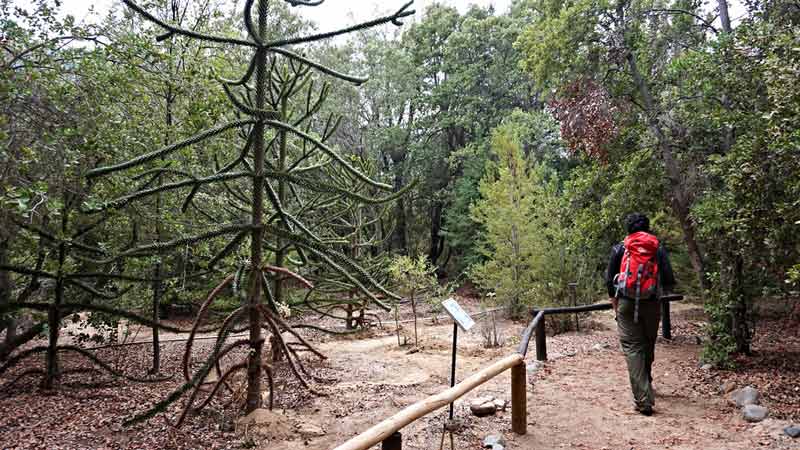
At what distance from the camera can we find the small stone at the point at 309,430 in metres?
4.65

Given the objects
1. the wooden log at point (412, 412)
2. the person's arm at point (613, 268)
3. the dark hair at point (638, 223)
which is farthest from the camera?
the person's arm at point (613, 268)

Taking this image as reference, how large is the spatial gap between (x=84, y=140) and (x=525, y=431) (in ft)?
16.6

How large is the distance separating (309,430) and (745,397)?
4371 millimetres

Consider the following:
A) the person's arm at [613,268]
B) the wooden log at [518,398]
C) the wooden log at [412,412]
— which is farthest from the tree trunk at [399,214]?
the wooden log at [412,412]

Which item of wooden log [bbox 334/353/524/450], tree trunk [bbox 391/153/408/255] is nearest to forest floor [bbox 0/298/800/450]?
wooden log [bbox 334/353/524/450]

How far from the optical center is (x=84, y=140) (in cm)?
486

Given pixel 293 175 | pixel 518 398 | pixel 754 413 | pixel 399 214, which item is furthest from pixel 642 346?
pixel 399 214

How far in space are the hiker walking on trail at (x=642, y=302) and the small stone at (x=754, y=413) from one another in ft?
2.61

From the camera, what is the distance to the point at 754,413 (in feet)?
14.5

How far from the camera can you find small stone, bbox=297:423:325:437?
4.65 meters

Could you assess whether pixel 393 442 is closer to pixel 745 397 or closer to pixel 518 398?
pixel 518 398

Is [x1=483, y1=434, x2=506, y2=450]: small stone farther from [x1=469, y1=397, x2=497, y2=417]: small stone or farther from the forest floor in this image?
[x1=469, y1=397, x2=497, y2=417]: small stone

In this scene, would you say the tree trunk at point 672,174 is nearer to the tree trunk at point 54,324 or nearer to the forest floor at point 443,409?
the forest floor at point 443,409

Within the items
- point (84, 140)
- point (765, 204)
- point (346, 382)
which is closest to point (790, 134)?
point (765, 204)
